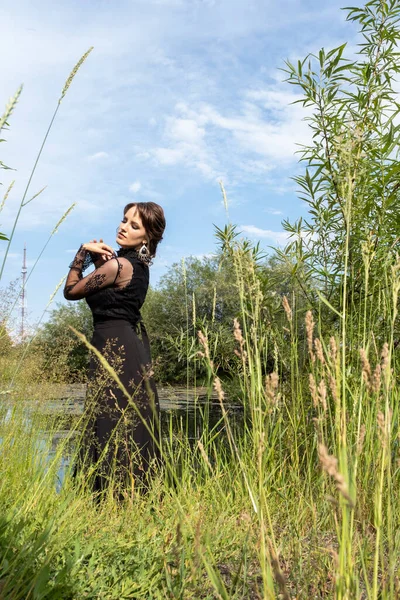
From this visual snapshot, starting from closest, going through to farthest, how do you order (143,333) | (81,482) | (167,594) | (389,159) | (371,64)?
(167,594)
(81,482)
(389,159)
(371,64)
(143,333)

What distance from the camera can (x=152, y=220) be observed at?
4.48m

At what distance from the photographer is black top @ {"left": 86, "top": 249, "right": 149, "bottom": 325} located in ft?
13.5

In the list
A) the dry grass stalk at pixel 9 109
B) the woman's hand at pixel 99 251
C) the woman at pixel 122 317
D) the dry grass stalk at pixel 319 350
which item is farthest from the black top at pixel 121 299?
the dry grass stalk at pixel 319 350

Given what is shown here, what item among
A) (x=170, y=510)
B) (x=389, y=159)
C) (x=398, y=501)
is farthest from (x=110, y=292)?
(x=398, y=501)

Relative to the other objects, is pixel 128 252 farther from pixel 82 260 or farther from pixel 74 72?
pixel 74 72

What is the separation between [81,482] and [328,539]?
142 centimetres

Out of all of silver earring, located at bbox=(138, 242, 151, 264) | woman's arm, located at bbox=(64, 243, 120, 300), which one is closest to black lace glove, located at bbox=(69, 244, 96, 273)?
woman's arm, located at bbox=(64, 243, 120, 300)

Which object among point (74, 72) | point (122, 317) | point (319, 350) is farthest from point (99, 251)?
point (319, 350)

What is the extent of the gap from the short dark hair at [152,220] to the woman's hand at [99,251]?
0.36 meters

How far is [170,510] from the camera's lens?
9.07 feet

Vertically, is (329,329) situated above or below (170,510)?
above

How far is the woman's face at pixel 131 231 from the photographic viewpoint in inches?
175

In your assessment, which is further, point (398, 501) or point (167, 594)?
point (398, 501)

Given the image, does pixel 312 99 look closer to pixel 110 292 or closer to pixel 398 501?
pixel 110 292
